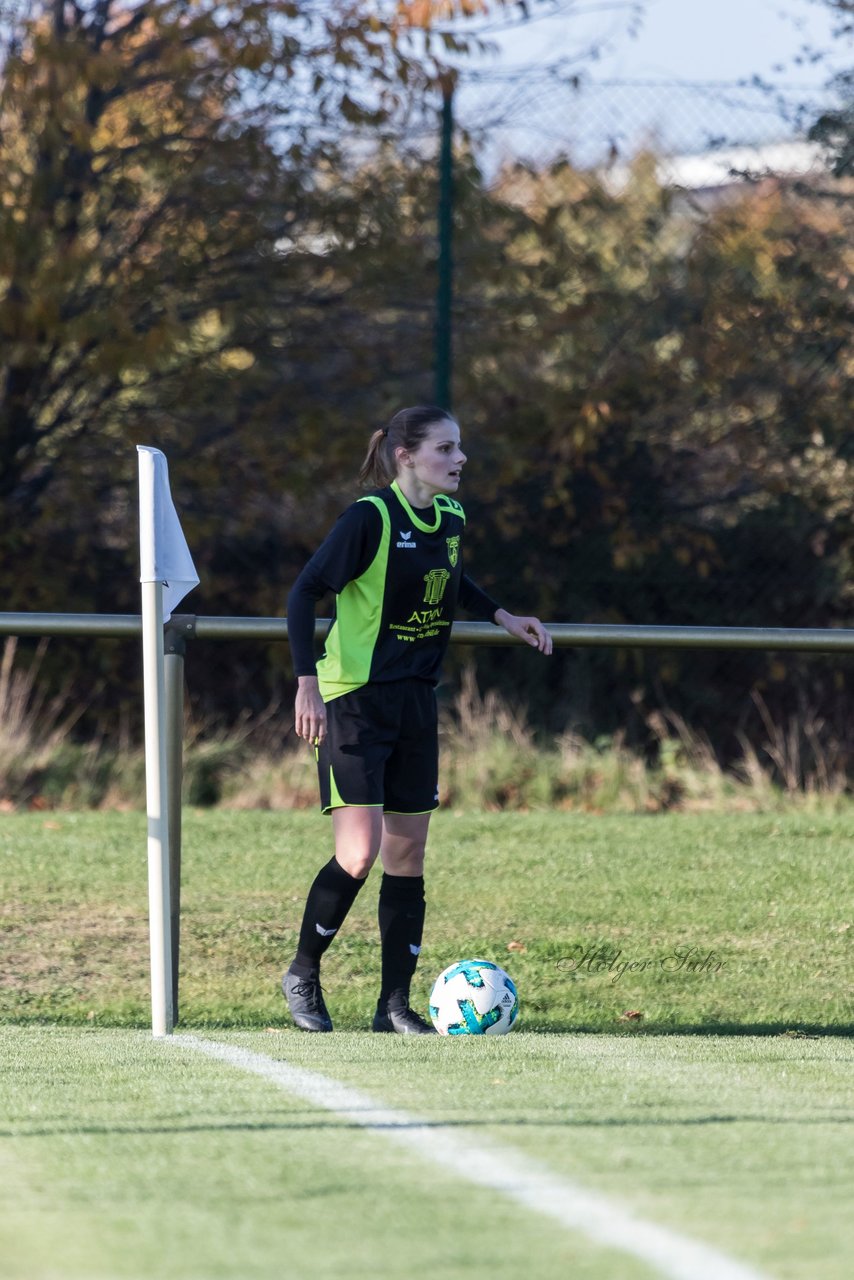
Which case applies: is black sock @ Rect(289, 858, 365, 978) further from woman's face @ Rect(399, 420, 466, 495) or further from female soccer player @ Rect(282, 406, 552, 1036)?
woman's face @ Rect(399, 420, 466, 495)

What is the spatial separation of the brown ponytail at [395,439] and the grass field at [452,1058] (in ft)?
5.85

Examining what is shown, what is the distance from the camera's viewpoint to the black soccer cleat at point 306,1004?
5504 millimetres

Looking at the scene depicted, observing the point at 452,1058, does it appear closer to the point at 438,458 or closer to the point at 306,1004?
the point at 306,1004

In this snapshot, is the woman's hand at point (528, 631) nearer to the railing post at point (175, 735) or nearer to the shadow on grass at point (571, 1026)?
the railing post at point (175, 735)

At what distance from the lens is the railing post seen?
5.54 m

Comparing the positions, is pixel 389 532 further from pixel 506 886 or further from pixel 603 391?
pixel 603 391

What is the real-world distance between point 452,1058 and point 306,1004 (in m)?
1.16

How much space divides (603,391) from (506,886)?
199 inches

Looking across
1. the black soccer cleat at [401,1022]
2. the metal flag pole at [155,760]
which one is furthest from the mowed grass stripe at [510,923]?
the metal flag pole at [155,760]

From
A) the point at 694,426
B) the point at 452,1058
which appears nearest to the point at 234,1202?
the point at 452,1058

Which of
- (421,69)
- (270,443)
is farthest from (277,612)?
(421,69)

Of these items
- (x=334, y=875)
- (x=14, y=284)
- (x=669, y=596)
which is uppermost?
(x=14, y=284)

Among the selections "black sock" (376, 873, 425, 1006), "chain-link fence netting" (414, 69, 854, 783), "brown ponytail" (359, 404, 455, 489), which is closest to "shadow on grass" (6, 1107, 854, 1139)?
"black sock" (376, 873, 425, 1006)

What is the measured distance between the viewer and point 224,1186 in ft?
9.27
